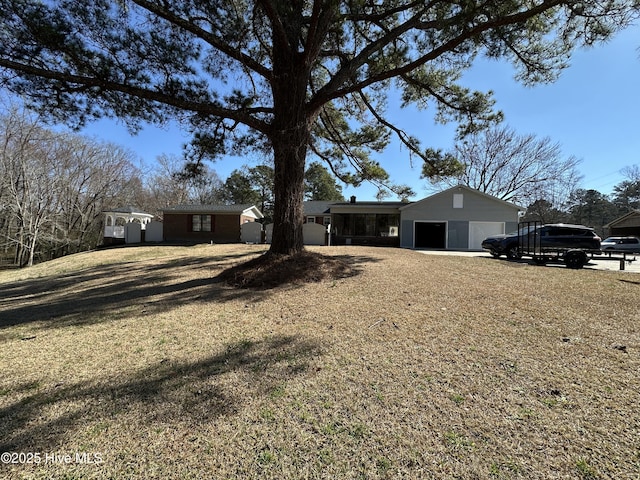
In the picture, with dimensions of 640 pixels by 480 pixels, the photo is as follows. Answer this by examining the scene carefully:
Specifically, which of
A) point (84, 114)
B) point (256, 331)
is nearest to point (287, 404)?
point (256, 331)

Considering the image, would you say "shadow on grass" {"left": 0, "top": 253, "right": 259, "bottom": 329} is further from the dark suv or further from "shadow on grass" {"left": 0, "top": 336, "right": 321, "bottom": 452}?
the dark suv

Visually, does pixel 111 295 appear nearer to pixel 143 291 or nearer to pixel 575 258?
pixel 143 291

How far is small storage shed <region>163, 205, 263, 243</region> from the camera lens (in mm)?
22625

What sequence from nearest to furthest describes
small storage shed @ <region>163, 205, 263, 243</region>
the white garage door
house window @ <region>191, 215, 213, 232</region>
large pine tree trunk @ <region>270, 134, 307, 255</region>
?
1. large pine tree trunk @ <region>270, 134, 307, 255</region>
2. the white garage door
3. small storage shed @ <region>163, 205, 263, 243</region>
4. house window @ <region>191, 215, 213, 232</region>

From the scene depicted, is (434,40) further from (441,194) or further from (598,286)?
(441,194)

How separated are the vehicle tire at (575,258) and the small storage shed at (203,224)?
18.8 meters

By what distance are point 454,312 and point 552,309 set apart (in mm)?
1583

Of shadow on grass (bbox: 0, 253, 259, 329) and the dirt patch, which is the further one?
the dirt patch

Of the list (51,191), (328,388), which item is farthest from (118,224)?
(328,388)

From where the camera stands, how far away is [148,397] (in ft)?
8.75

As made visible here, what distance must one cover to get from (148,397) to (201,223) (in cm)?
2193

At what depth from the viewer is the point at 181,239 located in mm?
22953

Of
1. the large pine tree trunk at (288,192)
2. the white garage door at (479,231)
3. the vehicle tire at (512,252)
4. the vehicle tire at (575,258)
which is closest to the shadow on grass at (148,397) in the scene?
the large pine tree trunk at (288,192)

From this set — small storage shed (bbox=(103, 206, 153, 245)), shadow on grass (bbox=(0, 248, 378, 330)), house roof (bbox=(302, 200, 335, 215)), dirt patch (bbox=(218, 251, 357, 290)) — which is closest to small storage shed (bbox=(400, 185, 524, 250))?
house roof (bbox=(302, 200, 335, 215))
